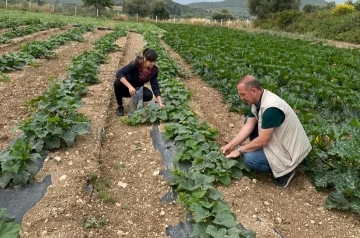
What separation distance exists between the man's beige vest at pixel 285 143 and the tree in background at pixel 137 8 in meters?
61.5

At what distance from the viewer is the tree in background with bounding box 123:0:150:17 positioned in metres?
64.1

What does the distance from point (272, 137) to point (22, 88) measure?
5.35 metres

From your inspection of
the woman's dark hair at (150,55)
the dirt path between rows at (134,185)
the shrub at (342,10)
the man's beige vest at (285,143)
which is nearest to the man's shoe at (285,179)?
the man's beige vest at (285,143)

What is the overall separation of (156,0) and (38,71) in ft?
180

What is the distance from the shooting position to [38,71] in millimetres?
9195

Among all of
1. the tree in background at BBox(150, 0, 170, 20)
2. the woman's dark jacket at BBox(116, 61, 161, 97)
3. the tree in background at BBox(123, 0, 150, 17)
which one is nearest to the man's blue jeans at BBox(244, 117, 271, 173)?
the woman's dark jacket at BBox(116, 61, 161, 97)

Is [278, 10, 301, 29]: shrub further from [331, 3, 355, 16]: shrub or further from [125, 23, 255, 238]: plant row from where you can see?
[125, 23, 255, 238]: plant row

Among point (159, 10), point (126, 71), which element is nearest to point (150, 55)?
point (126, 71)

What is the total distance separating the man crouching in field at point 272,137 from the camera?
4.16m

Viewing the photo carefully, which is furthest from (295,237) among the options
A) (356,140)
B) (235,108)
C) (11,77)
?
(11,77)

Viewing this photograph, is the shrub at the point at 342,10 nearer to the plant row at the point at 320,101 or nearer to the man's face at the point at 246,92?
the plant row at the point at 320,101

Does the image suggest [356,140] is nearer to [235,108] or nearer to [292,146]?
[292,146]

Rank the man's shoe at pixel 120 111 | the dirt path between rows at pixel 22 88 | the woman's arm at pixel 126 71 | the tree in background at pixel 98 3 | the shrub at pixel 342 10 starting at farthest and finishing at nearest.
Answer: the tree in background at pixel 98 3
the shrub at pixel 342 10
the man's shoe at pixel 120 111
the woman's arm at pixel 126 71
the dirt path between rows at pixel 22 88

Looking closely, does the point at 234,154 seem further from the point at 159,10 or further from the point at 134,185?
the point at 159,10
